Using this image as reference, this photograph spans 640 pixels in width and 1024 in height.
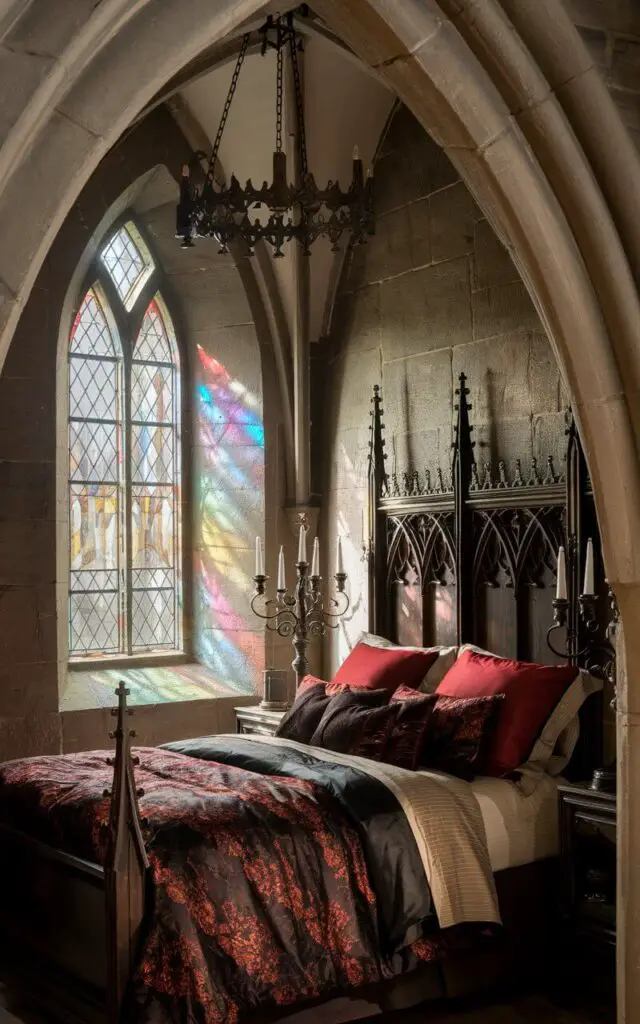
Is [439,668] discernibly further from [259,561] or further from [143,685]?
[143,685]

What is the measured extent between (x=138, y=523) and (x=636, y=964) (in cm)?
486

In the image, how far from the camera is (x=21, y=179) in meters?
1.78

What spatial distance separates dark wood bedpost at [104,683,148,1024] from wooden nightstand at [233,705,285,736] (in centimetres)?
226

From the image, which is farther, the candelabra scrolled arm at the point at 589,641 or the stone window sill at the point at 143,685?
Answer: the stone window sill at the point at 143,685

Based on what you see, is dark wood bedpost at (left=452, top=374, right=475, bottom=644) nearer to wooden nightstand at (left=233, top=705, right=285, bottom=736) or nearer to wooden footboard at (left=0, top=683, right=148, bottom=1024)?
wooden nightstand at (left=233, top=705, right=285, bottom=736)

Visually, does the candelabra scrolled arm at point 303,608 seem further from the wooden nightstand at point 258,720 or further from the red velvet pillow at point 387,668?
the red velvet pillow at point 387,668

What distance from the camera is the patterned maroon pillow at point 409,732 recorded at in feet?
14.7

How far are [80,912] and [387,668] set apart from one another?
1.93 m

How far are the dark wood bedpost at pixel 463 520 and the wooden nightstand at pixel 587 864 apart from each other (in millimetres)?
1274

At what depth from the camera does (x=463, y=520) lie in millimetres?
5441

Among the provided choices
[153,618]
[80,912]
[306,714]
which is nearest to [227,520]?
[153,618]

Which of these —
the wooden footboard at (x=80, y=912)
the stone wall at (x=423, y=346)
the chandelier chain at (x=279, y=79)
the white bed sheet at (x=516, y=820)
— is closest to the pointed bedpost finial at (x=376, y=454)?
the stone wall at (x=423, y=346)

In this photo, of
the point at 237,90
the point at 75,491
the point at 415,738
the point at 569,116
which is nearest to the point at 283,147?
the point at 237,90

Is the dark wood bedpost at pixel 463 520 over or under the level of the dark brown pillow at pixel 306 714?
over
